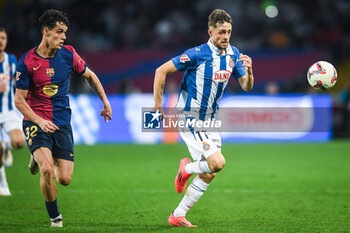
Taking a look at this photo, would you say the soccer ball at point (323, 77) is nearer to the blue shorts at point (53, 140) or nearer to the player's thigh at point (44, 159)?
the blue shorts at point (53, 140)

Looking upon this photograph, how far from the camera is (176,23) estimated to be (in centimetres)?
2109

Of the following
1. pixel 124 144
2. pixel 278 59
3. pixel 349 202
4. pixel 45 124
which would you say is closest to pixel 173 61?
pixel 45 124

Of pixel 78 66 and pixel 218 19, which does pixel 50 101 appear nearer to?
pixel 78 66

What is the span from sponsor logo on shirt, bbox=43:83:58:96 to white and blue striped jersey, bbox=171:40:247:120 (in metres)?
1.44

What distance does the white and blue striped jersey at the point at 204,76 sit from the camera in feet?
20.4

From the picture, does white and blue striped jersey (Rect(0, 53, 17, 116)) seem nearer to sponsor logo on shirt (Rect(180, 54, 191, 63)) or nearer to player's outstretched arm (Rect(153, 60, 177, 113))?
player's outstretched arm (Rect(153, 60, 177, 113))

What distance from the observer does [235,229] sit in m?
5.94

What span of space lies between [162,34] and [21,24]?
5344 millimetres

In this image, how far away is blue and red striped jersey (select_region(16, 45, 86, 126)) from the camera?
19.5 ft

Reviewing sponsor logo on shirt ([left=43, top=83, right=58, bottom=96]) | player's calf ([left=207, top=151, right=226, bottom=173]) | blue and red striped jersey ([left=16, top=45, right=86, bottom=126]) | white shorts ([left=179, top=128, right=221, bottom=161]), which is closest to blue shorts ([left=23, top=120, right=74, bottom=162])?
blue and red striped jersey ([left=16, top=45, right=86, bottom=126])

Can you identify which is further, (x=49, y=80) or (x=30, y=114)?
(x=49, y=80)

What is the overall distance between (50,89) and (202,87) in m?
1.77

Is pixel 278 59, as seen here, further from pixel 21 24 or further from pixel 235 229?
pixel 235 229

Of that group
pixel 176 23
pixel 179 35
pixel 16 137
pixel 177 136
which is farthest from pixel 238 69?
pixel 176 23
